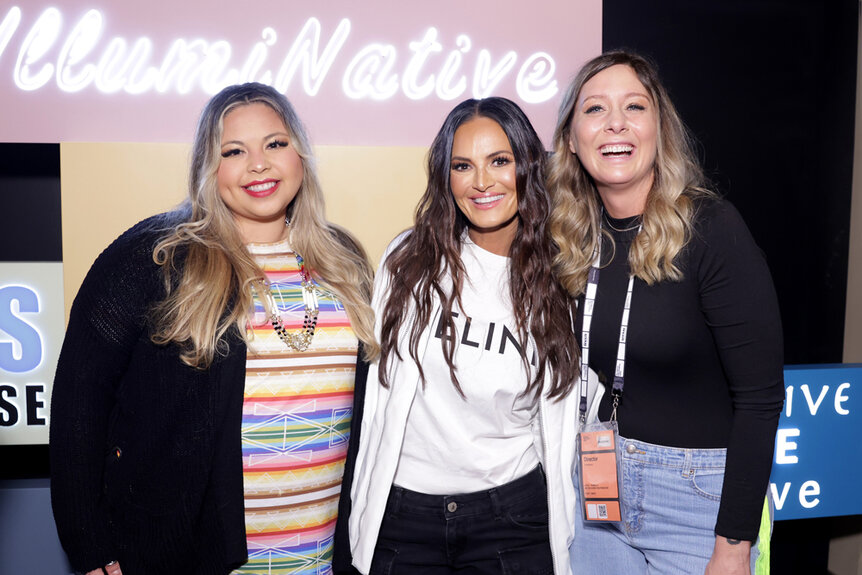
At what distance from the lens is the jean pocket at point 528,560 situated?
1.81m

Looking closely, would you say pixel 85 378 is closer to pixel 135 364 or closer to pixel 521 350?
pixel 135 364

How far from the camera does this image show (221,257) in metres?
1.75

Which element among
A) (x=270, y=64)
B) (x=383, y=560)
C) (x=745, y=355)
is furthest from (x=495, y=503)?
(x=270, y=64)

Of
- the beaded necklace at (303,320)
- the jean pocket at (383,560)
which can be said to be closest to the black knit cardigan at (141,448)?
the beaded necklace at (303,320)

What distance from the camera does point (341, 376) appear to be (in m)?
1.81

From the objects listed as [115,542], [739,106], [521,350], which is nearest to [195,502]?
[115,542]

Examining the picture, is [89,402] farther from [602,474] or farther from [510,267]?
[602,474]

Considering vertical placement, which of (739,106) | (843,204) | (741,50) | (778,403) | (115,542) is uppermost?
(741,50)

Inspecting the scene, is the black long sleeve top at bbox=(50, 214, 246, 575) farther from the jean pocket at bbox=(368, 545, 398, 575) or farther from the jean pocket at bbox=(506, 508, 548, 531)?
the jean pocket at bbox=(506, 508, 548, 531)

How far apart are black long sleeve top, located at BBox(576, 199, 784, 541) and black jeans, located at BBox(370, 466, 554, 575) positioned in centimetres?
39

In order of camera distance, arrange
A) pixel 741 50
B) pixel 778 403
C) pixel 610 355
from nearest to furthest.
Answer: pixel 778 403 → pixel 610 355 → pixel 741 50

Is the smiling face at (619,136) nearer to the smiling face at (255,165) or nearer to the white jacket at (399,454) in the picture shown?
the white jacket at (399,454)

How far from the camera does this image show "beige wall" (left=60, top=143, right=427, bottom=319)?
2.37m

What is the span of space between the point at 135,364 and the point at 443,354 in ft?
2.72
